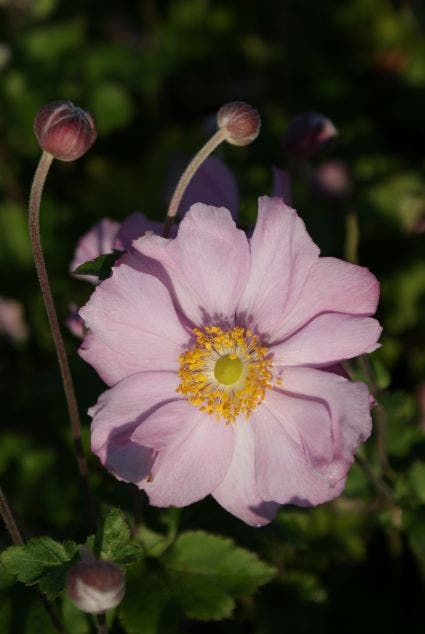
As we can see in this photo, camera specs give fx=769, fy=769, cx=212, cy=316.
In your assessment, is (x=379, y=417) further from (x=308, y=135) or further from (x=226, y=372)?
→ (x=308, y=135)

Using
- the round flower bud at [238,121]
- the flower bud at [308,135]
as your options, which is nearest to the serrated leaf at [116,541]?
the round flower bud at [238,121]

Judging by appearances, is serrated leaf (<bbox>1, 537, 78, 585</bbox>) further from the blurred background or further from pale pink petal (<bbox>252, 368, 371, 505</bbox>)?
pale pink petal (<bbox>252, 368, 371, 505</bbox>)

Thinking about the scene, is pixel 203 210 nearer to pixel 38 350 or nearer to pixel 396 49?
pixel 38 350

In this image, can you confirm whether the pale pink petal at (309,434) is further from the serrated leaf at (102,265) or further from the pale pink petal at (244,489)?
the serrated leaf at (102,265)

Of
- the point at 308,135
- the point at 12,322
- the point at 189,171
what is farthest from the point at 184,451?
the point at 12,322

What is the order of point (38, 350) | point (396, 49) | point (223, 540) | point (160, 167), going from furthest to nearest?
point (396, 49)
point (160, 167)
point (38, 350)
point (223, 540)

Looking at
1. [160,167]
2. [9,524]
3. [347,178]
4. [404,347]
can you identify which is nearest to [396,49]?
[347,178]

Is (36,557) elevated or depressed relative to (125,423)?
depressed
